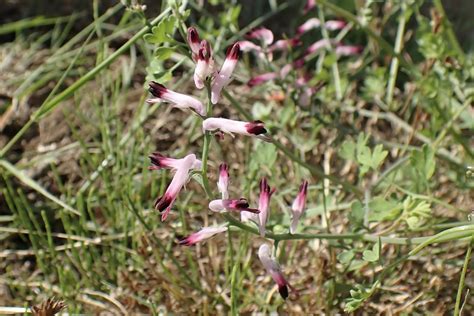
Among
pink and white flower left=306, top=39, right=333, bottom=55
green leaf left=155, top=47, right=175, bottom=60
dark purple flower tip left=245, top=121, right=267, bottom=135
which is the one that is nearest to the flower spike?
dark purple flower tip left=245, top=121, right=267, bottom=135

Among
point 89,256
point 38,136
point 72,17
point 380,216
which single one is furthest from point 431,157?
point 72,17

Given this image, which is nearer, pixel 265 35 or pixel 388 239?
pixel 388 239

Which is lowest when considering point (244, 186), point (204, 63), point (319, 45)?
point (244, 186)

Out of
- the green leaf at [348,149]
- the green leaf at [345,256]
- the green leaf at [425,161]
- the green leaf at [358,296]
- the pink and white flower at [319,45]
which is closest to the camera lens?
the green leaf at [358,296]

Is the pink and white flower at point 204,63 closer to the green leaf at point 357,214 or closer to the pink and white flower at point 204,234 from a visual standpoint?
the pink and white flower at point 204,234

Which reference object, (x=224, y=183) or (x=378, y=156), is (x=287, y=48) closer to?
(x=378, y=156)

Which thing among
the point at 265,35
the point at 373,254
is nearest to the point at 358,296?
the point at 373,254

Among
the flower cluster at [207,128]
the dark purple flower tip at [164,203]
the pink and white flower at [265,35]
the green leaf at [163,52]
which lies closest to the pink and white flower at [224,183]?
the flower cluster at [207,128]
